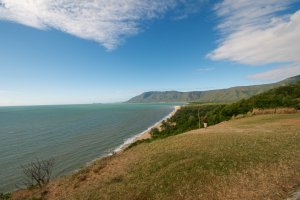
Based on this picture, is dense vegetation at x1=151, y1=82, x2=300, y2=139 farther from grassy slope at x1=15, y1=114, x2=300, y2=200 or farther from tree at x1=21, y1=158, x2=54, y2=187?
tree at x1=21, y1=158, x2=54, y2=187

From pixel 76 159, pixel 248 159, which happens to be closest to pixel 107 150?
pixel 76 159

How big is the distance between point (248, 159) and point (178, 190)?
527 centimetres

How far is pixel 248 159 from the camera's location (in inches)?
551

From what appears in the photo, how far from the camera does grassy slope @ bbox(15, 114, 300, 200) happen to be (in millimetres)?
10727

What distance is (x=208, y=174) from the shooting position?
12.6 meters

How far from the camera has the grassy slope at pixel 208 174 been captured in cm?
1073

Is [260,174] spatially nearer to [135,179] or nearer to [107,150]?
[135,179]

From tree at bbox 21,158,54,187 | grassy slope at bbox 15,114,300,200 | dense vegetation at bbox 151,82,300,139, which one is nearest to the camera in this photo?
grassy slope at bbox 15,114,300,200

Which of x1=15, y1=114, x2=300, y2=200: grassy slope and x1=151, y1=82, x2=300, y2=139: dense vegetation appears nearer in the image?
x1=15, y1=114, x2=300, y2=200: grassy slope

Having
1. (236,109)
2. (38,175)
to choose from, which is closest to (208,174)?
(38,175)

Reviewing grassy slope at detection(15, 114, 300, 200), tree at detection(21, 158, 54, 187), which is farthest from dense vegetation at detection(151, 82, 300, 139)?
tree at detection(21, 158, 54, 187)

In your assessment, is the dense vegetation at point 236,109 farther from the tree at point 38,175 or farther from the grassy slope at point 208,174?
the tree at point 38,175

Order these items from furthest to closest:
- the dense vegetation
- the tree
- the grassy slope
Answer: the dense vegetation < the tree < the grassy slope

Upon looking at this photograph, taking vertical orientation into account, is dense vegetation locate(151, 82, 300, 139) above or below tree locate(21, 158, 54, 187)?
above
